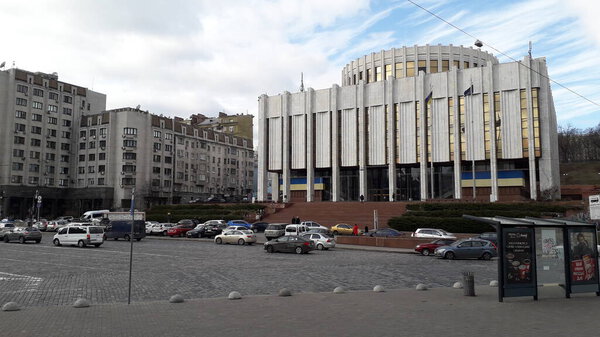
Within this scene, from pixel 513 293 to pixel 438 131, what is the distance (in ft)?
187

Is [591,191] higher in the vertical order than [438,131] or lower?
lower

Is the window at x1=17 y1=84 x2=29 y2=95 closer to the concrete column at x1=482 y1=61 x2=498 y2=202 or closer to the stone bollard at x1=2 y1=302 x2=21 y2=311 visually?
the concrete column at x1=482 y1=61 x2=498 y2=202

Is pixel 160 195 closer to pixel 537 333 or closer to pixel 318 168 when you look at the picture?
pixel 318 168

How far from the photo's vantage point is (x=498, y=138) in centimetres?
6375

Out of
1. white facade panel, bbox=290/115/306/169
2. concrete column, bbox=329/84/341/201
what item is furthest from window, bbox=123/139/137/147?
concrete column, bbox=329/84/341/201

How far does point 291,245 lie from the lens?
31.4 m

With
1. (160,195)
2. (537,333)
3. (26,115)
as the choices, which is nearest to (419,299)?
(537,333)

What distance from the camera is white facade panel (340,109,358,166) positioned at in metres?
72.7

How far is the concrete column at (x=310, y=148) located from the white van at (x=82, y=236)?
4423 centimetres

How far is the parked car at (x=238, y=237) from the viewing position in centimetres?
3888

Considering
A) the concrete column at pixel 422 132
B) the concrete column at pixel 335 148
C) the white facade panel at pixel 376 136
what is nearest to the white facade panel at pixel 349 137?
the concrete column at pixel 335 148

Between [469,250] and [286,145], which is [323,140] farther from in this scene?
[469,250]

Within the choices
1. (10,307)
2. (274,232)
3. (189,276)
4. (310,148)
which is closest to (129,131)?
(310,148)

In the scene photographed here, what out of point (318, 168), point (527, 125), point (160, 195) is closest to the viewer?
point (527, 125)
